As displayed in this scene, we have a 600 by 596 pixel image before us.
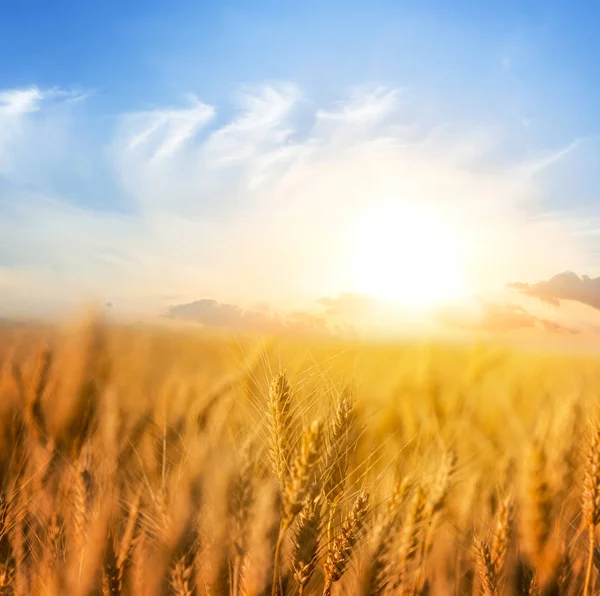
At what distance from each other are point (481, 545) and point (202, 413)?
160 cm

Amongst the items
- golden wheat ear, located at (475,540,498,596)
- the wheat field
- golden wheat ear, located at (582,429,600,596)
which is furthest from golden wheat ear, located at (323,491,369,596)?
golden wheat ear, located at (582,429,600,596)

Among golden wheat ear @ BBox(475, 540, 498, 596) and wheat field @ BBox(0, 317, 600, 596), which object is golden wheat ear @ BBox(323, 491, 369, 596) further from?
golden wheat ear @ BBox(475, 540, 498, 596)

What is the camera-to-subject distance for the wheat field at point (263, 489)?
1648 millimetres

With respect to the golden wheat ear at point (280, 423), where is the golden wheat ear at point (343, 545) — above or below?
below

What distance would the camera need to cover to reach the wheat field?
1.65m

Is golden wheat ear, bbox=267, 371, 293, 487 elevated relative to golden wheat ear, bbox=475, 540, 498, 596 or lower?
elevated

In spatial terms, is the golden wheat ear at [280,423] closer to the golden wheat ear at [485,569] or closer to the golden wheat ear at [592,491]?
the golden wheat ear at [485,569]

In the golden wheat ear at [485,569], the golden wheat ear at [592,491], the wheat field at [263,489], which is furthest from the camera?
the golden wheat ear at [592,491]

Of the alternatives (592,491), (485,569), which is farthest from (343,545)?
(592,491)

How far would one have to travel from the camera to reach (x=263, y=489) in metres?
1.80

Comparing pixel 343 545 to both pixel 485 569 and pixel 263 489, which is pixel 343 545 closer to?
pixel 263 489

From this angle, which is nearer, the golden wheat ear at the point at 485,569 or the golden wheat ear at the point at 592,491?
the golden wheat ear at the point at 485,569

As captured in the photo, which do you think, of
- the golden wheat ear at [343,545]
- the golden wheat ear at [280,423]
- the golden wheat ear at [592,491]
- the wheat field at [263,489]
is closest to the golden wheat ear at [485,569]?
the wheat field at [263,489]

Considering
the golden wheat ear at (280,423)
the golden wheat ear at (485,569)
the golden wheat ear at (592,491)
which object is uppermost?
the golden wheat ear at (280,423)
